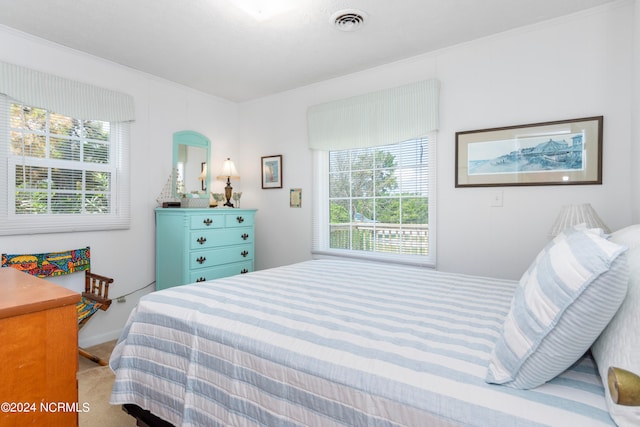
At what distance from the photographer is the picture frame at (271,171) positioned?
13.2 feet

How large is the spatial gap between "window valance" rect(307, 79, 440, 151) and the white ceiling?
0.32 metres

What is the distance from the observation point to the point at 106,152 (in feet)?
10.4

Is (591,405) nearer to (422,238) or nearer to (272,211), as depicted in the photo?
(422,238)

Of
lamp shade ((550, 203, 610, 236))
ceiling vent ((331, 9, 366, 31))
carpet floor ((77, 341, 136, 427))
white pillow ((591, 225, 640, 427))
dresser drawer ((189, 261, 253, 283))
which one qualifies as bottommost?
carpet floor ((77, 341, 136, 427))

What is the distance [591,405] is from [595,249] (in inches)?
14.4

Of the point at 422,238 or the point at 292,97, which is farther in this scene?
the point at 292,97

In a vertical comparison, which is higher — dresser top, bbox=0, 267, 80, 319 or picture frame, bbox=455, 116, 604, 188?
picture frame, bbox=455, 116, 604, 188

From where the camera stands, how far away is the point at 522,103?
2609 millimetres

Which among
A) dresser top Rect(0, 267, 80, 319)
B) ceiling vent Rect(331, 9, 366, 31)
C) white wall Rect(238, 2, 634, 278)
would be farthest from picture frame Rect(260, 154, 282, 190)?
dresser top Rect(0, 267, 80, 319)

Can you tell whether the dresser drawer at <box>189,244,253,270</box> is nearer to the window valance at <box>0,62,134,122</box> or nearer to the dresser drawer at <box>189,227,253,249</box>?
the dresser drawer at <box>189,227,253,249</box>

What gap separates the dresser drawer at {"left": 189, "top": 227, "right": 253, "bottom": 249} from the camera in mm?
3268

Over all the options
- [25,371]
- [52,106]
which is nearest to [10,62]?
[52,106]

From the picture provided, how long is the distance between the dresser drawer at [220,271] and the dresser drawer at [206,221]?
42 centimetres

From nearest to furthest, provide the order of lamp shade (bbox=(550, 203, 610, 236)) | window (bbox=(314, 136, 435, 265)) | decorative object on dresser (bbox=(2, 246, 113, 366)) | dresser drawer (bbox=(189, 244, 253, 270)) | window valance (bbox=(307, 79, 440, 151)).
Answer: lamp shade (bbox=(550, 203, 610, 236))
decorative object on dresser (bbox=(2, 246, 113, 366))
window valance (bbox=(307, 79, 440, 151))
window (bbox=(314, 136, 435, 265))
dresser drawer (bbox=(189, 244, 253, 270))
